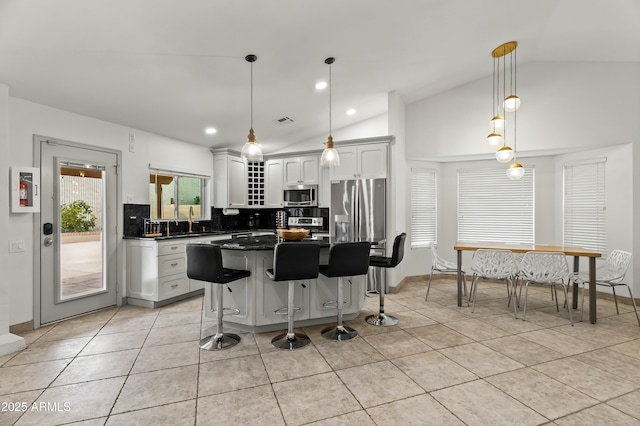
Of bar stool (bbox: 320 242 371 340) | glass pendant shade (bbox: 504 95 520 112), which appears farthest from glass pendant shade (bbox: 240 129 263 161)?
glass pendant shade (bbox: 504 95 520 112)

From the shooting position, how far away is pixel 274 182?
20.9ft

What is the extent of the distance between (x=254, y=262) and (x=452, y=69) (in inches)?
155

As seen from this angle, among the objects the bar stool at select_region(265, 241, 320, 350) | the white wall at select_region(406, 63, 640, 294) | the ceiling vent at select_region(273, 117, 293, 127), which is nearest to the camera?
the bar stool at select_region(265, 241, 320, 350)

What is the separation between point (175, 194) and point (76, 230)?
1.60 meters

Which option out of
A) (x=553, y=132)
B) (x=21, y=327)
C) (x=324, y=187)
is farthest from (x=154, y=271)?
(x=553, y=132)

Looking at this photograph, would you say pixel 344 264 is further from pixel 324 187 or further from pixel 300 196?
pixel 300 196

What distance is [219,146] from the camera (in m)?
5.97

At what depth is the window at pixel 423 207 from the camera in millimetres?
5902

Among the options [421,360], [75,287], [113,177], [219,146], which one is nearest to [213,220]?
[219,146]

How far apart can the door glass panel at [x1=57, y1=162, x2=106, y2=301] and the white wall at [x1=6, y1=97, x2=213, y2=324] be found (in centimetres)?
31

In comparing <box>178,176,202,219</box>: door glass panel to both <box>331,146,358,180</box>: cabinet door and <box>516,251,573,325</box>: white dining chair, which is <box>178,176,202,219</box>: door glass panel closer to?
<box>331,146,358,180</box>: cabinet door

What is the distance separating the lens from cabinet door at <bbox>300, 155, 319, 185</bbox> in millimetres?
6000

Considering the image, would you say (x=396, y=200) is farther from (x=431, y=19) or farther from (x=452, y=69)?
(x=431, y=19)

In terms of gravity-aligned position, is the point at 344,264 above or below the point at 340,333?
above
